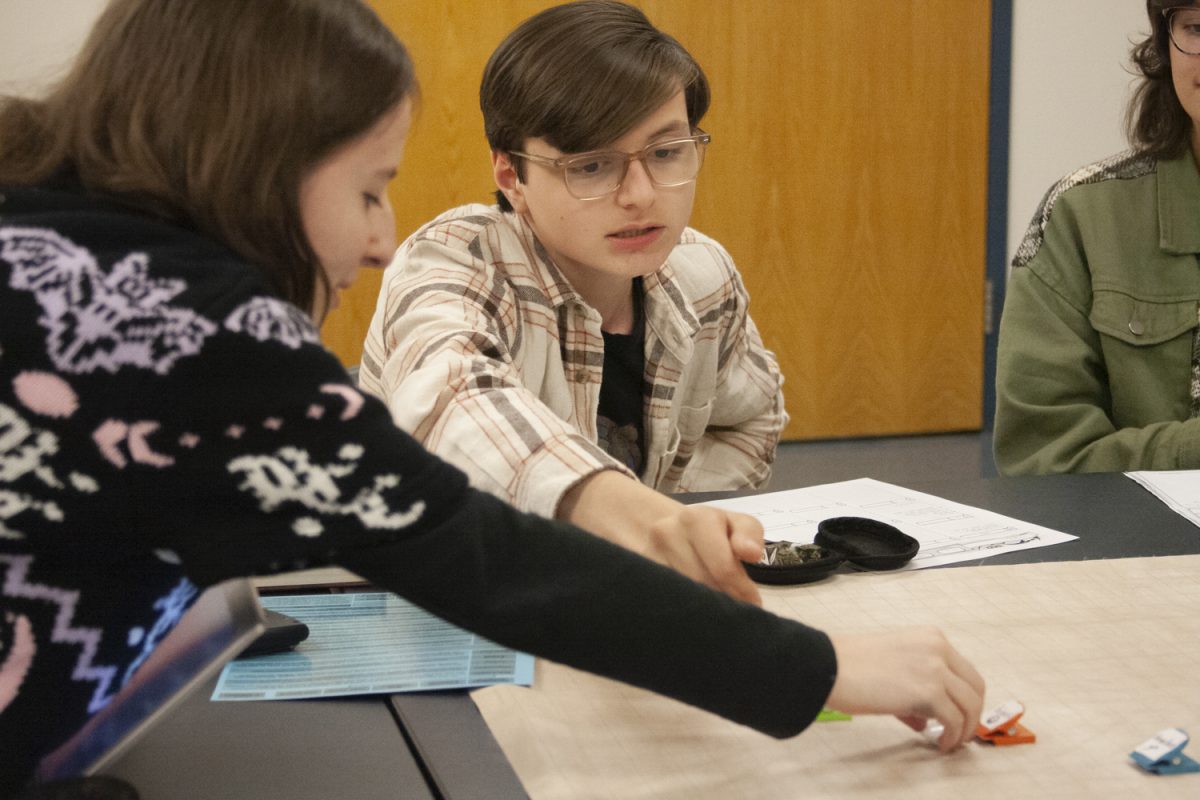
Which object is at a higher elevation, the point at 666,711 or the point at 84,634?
the point at 84,634

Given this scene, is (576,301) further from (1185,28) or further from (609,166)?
(1185,28)

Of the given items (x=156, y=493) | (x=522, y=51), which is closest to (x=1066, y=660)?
(x=156, y=493)

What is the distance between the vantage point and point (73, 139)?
2.19ft

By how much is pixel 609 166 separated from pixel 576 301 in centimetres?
17

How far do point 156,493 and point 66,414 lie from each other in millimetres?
59

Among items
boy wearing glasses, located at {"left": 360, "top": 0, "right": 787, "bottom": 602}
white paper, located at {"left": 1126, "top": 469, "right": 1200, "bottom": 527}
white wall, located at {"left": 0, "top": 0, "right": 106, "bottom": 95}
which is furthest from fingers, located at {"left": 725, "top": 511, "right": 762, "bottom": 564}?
white wall, located at {"left": 0, "top": 0, "right": 106, "bottom": 95}

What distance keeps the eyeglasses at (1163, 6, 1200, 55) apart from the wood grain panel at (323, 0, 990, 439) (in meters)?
1.80

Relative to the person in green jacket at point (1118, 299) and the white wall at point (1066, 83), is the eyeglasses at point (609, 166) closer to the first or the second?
the person in green jacket at point (1118, 299)

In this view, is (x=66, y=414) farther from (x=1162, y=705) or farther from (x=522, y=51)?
(x=522, y=51)

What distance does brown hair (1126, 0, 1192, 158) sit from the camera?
5.43ft

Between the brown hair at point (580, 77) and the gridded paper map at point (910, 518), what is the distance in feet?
1.45

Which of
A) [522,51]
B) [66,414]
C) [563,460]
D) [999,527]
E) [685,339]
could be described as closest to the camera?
[66,414]

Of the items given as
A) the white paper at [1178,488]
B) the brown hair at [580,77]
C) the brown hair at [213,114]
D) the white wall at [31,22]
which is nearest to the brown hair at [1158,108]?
the white paper at [1178,488]

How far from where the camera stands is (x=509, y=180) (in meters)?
1.43
